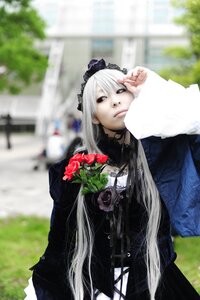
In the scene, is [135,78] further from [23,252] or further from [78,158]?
[23,252]

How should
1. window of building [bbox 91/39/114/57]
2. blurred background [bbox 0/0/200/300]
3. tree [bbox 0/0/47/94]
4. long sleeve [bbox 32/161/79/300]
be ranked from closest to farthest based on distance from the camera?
1. long sleeve [bbox 32/161/79/300]
2. blurred background [bbox 0/0/200/300]
3. tree [bbox 0/0/47/94]
4. window of building [bbox 91/39/114/57]

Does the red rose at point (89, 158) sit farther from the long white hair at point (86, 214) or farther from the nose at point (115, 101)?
the nose at point (115, 101)

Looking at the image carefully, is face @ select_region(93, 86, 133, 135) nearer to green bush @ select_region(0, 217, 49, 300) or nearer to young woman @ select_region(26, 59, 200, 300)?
young woman @ select_region(26, 59, 200, 300)

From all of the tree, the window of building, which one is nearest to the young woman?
the tree

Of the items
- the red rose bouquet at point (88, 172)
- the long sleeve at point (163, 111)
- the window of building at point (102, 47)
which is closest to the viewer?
the long sleeve at point (163, 111)

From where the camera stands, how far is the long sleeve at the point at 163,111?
7.39 ft

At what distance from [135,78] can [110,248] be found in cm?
82

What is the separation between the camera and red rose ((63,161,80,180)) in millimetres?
2338

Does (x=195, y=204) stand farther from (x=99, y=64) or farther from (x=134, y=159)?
(x=99, y=64)

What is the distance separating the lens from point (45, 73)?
650 inches

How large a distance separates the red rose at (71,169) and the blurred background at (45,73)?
215 cm

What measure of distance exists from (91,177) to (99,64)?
61 centimetres

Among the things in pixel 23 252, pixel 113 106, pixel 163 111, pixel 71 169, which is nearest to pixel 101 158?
pixel 71 169

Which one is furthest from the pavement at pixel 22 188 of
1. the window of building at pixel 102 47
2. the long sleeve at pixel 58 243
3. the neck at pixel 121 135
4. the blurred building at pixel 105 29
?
the window of building at pixel 102 47
